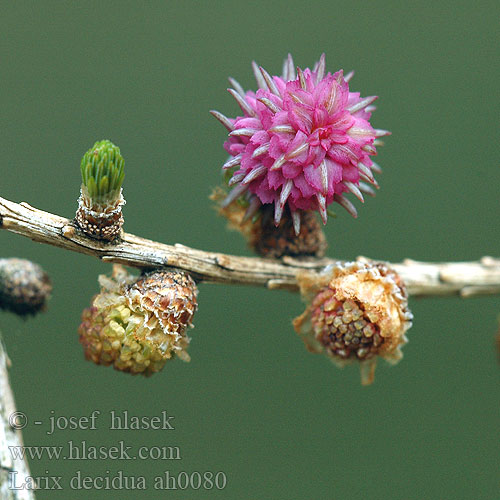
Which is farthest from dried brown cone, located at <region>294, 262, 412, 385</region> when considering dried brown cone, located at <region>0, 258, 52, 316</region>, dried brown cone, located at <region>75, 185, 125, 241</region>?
dried brown cone, located at <region>0, 258, 52, 316</region>

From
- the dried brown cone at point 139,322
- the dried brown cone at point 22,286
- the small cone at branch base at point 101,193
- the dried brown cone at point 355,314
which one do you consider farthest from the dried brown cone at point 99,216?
the dried brown cone at point 355,314

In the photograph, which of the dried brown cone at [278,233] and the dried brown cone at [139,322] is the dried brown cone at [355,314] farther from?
the dried brown cone at [139,322]

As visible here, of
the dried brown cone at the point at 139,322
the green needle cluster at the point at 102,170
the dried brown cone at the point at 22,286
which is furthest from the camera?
the dried brown cone at the point at 22,286

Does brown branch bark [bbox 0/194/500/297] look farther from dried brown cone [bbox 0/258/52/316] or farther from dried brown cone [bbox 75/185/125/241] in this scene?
dried brown cone [bbox 0/258/52/316]

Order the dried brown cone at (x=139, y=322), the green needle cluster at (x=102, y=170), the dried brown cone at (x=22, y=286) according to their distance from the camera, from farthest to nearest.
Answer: the dried brown cone at (x=22, y=286), the dried brown cone at (x=139, y=322), the green needle cluster at (x=102, y=170)

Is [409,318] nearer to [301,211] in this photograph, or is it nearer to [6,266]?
[301,211]
